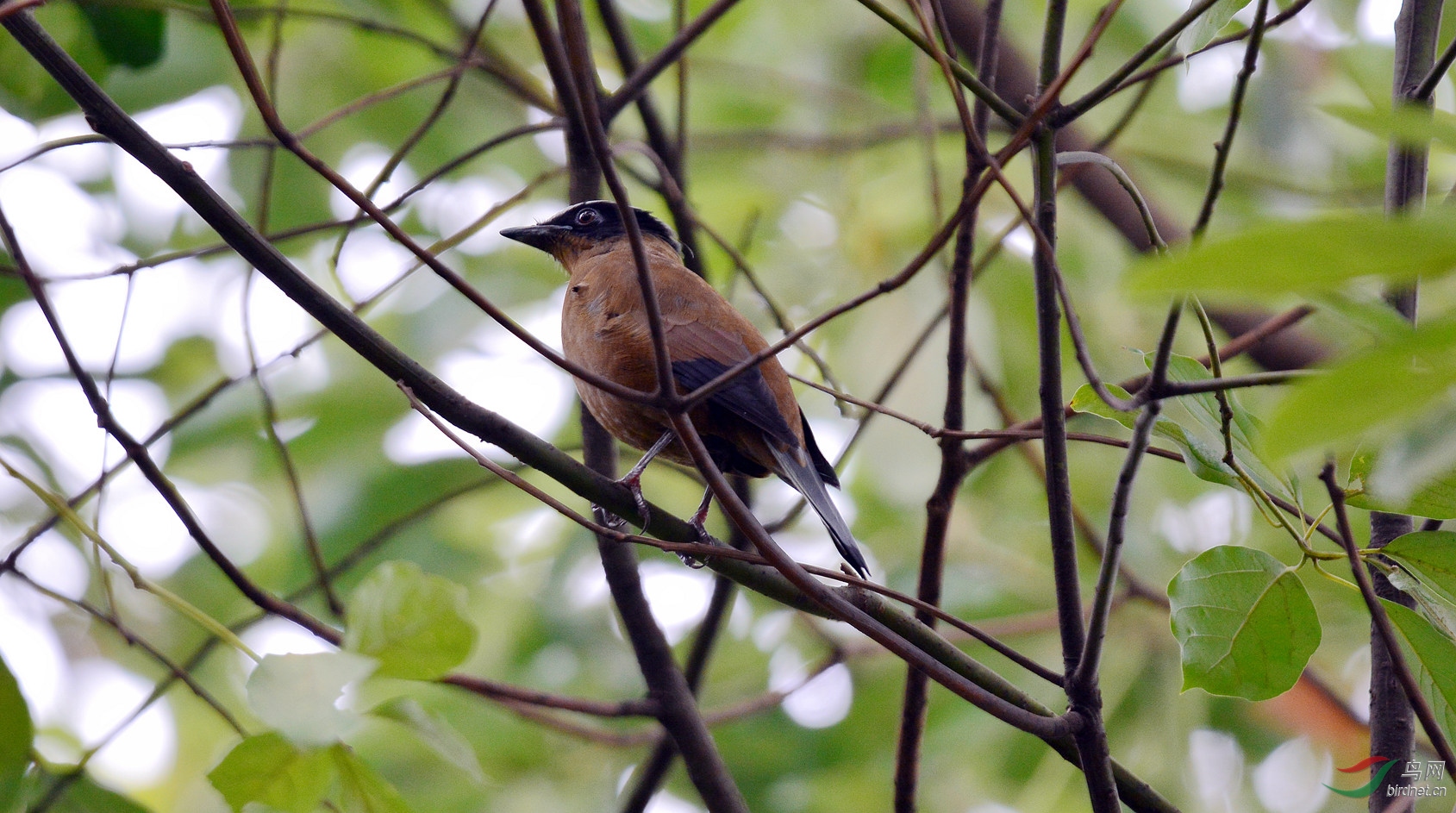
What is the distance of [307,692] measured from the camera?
5.55 feet

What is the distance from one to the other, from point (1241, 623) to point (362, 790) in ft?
5.20

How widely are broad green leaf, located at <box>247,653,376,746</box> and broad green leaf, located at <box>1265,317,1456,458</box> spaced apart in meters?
1.31

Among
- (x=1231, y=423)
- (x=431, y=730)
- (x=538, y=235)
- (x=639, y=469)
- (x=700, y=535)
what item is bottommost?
(x=431, y=730)

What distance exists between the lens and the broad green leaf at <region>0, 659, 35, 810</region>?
2.07 metres

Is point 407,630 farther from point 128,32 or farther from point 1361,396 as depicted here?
point 128,32

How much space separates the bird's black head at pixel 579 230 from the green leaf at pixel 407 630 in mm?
2200

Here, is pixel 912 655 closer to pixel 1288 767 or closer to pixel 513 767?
pixel 513 767

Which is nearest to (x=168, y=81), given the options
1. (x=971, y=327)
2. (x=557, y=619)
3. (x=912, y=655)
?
(x=557, y=619)

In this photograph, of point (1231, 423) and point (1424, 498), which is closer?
point (1424, 498)

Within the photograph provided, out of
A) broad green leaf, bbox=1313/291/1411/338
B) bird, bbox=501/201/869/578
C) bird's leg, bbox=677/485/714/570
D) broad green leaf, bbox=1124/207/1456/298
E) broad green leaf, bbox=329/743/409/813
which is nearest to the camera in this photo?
broad green leaf, bbox=1124/207/1456/298

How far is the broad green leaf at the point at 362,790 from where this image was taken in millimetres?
2059

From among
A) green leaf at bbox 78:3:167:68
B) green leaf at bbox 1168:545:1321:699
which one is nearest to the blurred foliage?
green leaf at bbox 78:3:167:68

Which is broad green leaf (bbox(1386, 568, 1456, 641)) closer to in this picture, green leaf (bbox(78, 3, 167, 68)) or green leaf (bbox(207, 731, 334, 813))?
green leaf (bbox(207, 731, 334, 813))

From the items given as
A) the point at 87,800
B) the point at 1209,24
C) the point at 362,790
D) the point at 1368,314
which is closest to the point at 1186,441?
the point at 1209,24
